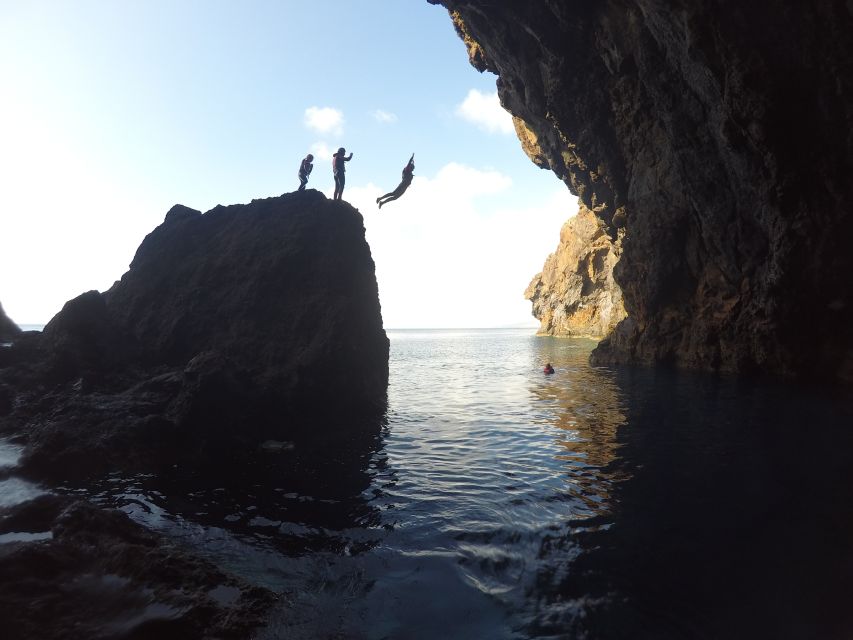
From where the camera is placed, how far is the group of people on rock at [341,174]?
1956 cm

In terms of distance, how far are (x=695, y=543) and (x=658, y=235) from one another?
2572cm

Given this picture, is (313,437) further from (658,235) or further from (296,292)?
(658,235)

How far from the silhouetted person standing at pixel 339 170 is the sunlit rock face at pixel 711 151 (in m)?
13.7

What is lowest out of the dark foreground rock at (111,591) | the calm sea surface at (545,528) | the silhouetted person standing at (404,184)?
the calm sea surface at (545,528)

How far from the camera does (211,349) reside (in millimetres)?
14875

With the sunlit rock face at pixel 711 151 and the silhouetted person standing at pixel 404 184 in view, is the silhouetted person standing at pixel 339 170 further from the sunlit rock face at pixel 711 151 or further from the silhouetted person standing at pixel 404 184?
the sunlit rock face at pixel 711 151

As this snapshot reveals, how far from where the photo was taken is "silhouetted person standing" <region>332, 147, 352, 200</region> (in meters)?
19.5

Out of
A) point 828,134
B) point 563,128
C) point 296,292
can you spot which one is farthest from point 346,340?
point 563,128

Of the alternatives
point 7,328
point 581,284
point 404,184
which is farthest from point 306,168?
point 581,284

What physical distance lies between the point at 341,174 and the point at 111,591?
57.7 feet

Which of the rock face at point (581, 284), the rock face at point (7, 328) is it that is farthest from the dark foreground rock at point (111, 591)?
the rock face at point (581, 284)

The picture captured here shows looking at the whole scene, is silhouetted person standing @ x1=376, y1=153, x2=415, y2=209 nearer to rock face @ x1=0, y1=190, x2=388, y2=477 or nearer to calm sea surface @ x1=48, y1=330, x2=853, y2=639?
rock face @ x1=0, y1=190, x2=388, y2=477

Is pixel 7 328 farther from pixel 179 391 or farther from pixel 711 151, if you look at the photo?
pixel 711 151

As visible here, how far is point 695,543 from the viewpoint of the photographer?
6.69 meters
